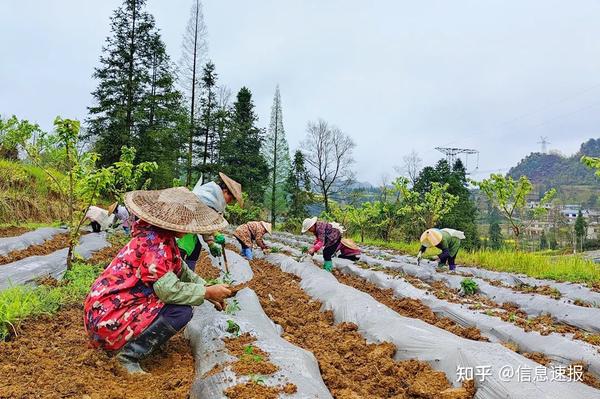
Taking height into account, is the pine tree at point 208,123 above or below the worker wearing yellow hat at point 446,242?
above

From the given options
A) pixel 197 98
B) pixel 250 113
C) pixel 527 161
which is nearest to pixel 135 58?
pixel 197 98

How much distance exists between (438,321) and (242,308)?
2287mm

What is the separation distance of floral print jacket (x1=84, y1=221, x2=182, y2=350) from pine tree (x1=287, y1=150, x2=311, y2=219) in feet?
88.9

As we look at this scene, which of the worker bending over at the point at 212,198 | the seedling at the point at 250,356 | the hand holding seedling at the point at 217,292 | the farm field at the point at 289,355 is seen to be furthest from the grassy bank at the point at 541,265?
the hand holding seedling at the point at 217,292

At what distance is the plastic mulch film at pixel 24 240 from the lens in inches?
330

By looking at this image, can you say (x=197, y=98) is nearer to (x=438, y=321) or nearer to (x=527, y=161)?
(x=438, y=321)

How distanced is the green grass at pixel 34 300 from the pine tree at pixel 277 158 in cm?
2664

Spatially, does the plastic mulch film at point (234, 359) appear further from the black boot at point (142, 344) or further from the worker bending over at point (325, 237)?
the worker bending over at point (325, 237)

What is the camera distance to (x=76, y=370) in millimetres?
2643

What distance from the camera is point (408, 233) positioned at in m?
25.0

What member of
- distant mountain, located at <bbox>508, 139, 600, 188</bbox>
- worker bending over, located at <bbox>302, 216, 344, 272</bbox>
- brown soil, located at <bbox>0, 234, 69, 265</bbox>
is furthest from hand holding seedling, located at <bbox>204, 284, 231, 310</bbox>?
distant mountain, located at <bbox>508, 139, 600, 188</bbox>

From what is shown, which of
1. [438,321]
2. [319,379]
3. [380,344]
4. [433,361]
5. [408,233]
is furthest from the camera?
[408,233]

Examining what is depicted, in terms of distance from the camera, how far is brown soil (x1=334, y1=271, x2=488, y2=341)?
4.21 metres

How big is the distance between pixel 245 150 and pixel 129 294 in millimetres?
26110
